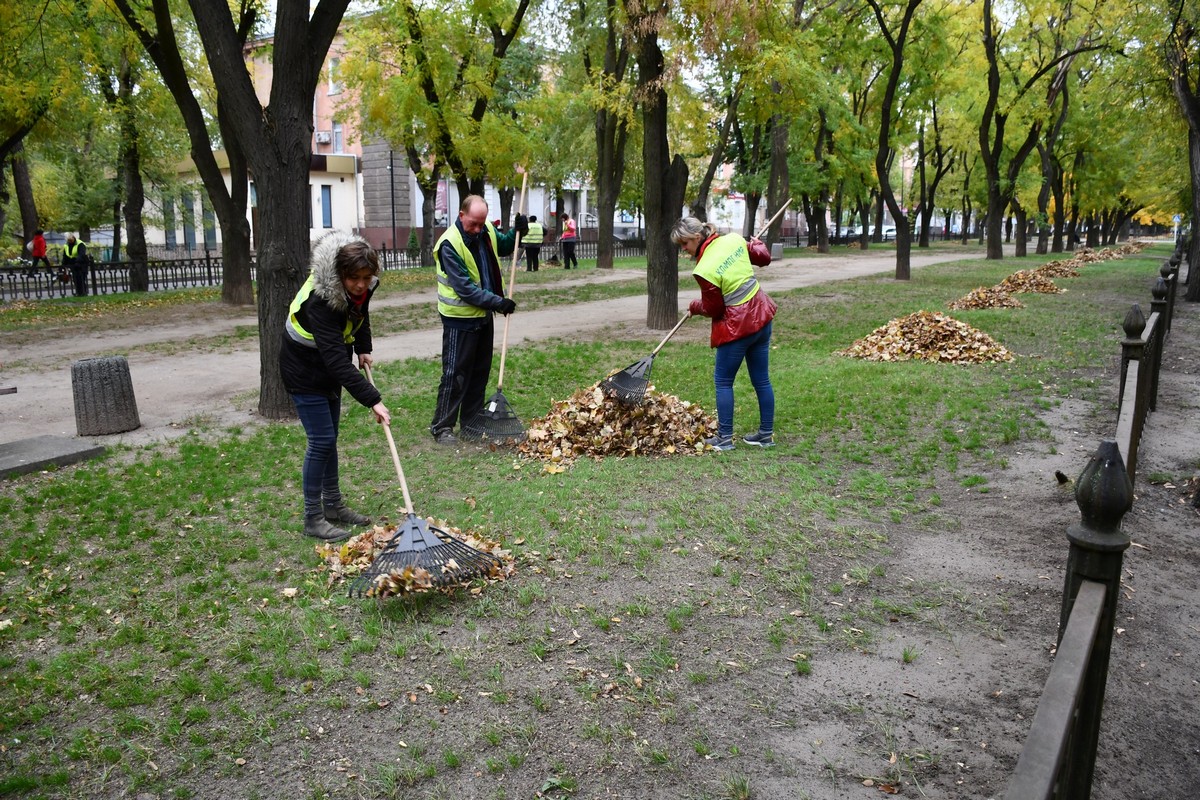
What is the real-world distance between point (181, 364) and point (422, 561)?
28.3 ft

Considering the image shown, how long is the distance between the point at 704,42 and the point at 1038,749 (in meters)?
12.5

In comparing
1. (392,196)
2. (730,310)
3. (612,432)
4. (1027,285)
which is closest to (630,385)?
(612,432)

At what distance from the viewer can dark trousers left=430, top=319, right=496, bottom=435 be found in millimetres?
7344

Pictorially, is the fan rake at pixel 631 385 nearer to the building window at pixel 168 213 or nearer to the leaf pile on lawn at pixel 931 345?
the leaf pile on lawn at pixel 931 345

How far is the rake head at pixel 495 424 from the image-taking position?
7.47 metres

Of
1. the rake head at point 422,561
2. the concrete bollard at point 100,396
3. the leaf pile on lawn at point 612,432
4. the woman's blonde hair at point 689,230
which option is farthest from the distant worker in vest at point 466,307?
the concrete bollard at point 100,396

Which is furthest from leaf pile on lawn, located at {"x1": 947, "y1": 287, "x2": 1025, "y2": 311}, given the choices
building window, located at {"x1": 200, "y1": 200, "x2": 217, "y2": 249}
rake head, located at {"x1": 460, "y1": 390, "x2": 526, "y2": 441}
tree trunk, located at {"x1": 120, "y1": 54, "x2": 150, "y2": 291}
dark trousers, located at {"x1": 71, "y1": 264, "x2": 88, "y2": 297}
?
building window, located at {"x1": 200, "y1": 200, "x2": 217, "y2": 249}

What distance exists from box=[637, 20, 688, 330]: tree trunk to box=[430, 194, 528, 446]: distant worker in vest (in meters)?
5.90

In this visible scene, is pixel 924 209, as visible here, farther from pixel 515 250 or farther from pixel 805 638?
pixel 805 638

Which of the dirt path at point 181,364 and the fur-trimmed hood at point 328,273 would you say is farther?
Answer: the dirt path at point 181,364

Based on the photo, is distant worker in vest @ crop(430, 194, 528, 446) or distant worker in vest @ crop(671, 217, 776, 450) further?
distant worker in vest @ crop(430, 194, 528, 446)

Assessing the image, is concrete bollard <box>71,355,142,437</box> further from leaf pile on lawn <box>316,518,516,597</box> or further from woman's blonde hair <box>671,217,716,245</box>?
woman's blonde hair <box>671,217,716,245</box>

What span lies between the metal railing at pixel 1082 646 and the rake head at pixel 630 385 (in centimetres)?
483

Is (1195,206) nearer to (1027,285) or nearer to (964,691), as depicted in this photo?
(1027,285)
